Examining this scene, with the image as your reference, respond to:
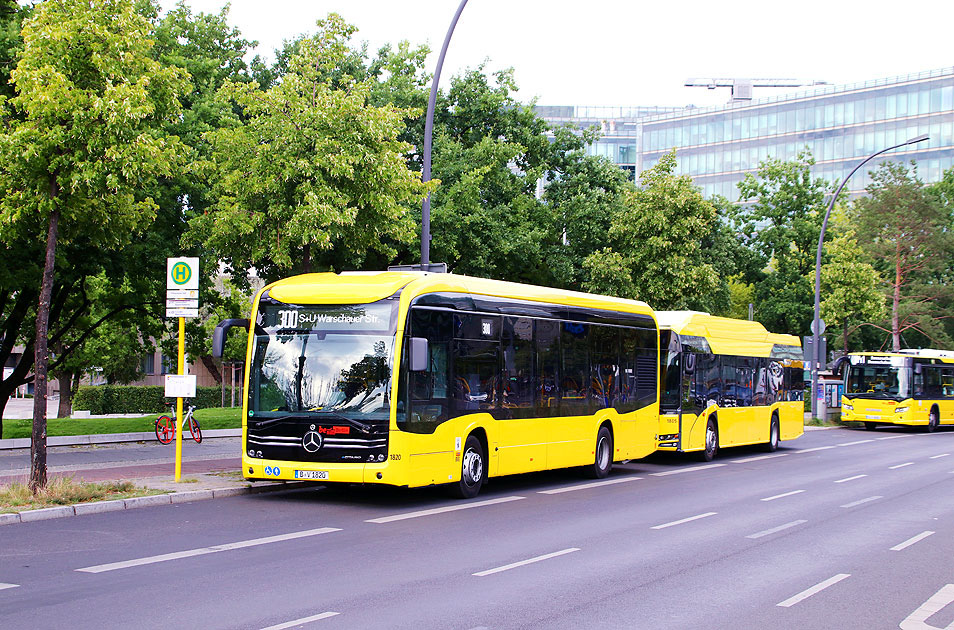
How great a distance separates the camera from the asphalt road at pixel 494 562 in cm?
776

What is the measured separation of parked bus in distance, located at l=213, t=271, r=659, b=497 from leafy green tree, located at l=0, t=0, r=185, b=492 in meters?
2.48

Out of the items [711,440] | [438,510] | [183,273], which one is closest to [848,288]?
[711,440]

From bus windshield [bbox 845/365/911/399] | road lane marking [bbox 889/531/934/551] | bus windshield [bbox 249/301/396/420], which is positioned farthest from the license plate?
bus windshield [bbox 845/365/911/399]

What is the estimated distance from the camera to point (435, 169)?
29.1m

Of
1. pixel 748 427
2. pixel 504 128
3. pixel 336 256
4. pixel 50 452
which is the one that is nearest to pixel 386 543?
pixel 336 256

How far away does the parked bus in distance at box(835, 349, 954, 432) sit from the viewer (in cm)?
3981

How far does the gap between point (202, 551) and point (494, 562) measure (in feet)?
9.60

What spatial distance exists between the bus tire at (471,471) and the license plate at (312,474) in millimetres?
2167

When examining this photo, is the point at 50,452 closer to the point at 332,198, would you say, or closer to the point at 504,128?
the point at 332,198

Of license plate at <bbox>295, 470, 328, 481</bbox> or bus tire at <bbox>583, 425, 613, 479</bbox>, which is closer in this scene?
license plate at <bbox>295, 470, 328, 481</bbox>

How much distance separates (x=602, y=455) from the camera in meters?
19.4

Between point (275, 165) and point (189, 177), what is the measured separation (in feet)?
20.7

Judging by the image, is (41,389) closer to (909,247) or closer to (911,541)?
(911,541)

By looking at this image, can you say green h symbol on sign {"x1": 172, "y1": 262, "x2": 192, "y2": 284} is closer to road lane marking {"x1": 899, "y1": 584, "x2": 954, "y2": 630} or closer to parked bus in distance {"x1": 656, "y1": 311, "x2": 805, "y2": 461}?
parked bus in distance {"x1": 656, "y1": 311, "x2": 805, "y2": 461}
